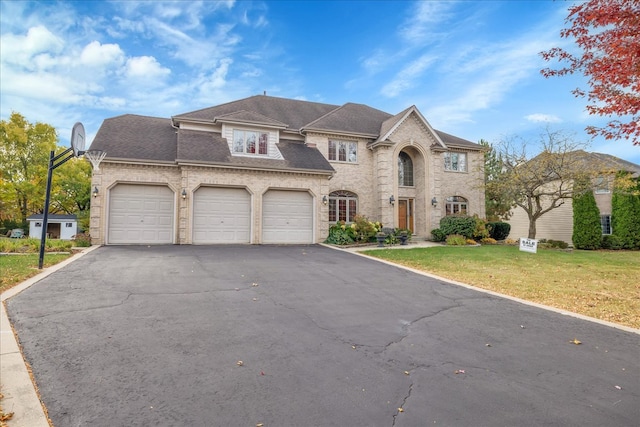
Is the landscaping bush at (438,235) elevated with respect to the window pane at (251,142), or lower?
lower

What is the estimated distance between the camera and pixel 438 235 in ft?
64.7

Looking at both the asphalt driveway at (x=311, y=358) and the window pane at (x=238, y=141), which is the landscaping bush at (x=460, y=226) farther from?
the asphalt driveway at (x=311, y=358)

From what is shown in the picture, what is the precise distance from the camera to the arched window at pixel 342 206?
1994cm

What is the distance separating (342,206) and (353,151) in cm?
351

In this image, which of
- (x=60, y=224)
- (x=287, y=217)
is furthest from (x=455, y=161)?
(x=60, y=224)

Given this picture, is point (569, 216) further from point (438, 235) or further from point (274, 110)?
point (274, 110)

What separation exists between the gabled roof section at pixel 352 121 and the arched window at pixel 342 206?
3.76 m

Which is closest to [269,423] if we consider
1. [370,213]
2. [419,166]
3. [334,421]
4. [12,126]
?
[334,421]

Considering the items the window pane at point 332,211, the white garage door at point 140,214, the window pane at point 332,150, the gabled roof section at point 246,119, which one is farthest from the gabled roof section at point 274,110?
the window pane at point 332,211

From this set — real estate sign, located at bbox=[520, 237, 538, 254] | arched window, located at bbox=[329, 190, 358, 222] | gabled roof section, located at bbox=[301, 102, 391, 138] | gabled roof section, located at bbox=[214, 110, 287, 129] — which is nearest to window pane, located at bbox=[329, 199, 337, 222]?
arched window, located at bbox=[329, 190, 358, 222]

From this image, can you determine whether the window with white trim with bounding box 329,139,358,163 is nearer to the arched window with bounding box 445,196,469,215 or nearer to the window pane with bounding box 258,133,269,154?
the window pane with bounding box 258,133,269,154

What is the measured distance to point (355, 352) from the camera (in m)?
4.18

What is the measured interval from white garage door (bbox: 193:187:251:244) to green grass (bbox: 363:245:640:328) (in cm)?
645

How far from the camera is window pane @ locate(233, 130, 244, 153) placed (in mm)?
17422
